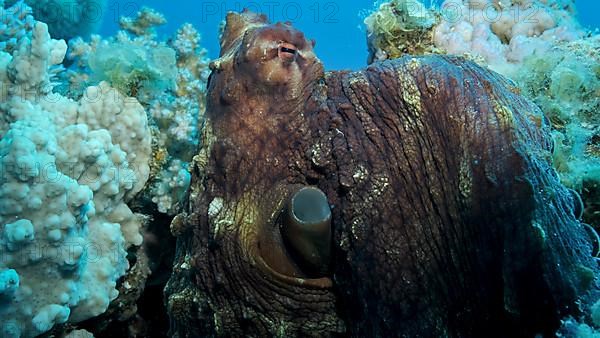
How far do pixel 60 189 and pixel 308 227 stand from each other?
149cm

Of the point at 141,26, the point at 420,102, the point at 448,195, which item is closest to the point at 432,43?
the point at 420,102

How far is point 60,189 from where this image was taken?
2.56 metres

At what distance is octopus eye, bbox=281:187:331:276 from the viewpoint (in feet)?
7.18

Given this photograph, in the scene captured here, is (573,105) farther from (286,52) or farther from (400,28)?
(286,52)

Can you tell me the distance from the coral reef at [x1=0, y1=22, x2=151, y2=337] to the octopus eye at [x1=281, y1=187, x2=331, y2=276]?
1.28 metres

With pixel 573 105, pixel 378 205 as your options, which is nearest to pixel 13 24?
pixel 378 205

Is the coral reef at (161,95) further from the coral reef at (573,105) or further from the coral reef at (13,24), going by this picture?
the coral reef at (573,105)

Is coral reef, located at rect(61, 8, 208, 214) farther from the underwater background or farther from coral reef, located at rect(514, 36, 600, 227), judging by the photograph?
coral reef, located at rect(514, 36, 600, 227)

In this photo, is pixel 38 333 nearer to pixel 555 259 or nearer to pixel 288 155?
pixel 288 155

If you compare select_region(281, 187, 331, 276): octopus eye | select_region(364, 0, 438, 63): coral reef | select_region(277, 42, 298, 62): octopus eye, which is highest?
select_region(364, 0, 438, 63): coral reef

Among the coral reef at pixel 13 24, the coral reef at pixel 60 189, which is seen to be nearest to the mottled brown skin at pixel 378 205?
the coral reef at pixel 60 189

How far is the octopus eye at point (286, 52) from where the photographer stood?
7.95 ft

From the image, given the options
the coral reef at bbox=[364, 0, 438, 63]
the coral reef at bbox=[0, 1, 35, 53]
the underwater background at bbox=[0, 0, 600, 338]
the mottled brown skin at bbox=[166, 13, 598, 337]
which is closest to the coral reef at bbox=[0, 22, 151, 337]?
the underwater background at bbox=[0, 0, 600, 338]

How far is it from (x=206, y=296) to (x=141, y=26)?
3.68 metres
